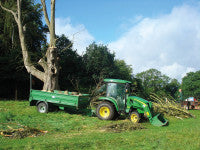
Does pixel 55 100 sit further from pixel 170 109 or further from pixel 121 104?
pixel 170 109

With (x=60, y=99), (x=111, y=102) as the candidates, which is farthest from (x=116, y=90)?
(x=60, y=99)

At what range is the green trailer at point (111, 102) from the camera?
30.1 feet

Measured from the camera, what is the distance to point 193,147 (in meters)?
4.71

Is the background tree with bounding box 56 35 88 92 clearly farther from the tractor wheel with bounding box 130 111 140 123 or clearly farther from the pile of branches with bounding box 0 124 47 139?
the pile of branches with bounding box 0 124 47 139

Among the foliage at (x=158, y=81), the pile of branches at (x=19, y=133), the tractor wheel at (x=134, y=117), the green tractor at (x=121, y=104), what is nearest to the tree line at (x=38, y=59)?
the green tractor at (x=121, y=104)

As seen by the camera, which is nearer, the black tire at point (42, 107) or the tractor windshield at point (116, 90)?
the tractor windshield at point (116, 90)

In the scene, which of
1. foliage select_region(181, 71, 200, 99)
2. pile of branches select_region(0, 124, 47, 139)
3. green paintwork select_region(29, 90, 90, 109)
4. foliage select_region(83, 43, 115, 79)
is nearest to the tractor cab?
green paintwork select_region(29, 90, 90, 109)

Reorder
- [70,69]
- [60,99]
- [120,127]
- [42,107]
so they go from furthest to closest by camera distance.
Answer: [70,69] → [42,107] → [60,99] → [120,127]

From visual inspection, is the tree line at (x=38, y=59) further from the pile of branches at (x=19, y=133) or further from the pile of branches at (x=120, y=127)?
the pile of branches at (x=19, y=133)

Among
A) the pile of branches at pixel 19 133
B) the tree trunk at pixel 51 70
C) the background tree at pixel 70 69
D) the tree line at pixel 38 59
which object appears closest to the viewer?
the pile of branches at pixel 19 133

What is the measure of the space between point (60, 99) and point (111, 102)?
2.62 m

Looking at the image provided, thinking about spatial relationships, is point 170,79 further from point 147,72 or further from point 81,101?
point 81,101

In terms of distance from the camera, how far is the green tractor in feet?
29.9

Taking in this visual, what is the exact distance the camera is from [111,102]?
9.91 meters
